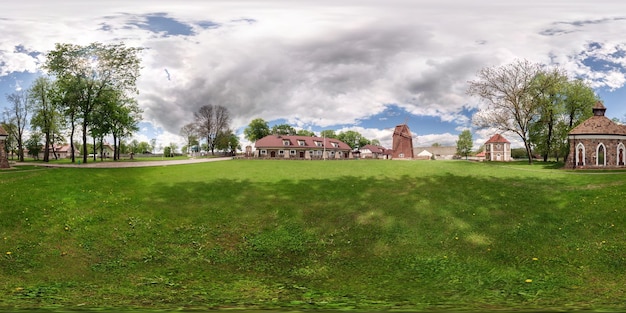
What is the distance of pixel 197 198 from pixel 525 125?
37.4 m

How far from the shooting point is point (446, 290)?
7.75 metres

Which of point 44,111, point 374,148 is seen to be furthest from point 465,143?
point 44,111

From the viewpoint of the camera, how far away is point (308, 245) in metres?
10.8

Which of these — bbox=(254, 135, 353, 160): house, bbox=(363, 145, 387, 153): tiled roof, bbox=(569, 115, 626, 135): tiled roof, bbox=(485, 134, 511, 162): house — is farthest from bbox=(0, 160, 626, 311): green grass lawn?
bbox=(363, 145, 387, 153): tiled roof

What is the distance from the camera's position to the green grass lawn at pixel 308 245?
7.18 meters

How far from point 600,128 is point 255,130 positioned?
48415 mm

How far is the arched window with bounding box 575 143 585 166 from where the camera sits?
2602 cm

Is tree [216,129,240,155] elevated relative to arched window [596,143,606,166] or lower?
elevated

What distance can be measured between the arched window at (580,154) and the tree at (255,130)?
47.0 m

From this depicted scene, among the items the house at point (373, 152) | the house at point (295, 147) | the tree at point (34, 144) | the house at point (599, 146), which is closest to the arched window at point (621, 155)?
Result: the house at point (599, 146)

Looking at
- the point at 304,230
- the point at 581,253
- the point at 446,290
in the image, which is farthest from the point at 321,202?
the point at 581,253

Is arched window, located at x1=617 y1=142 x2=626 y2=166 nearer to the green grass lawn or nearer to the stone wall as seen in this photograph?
the stone wall

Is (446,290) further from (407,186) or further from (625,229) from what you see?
(407,186)

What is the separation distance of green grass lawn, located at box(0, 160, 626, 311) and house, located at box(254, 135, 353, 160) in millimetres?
37751
